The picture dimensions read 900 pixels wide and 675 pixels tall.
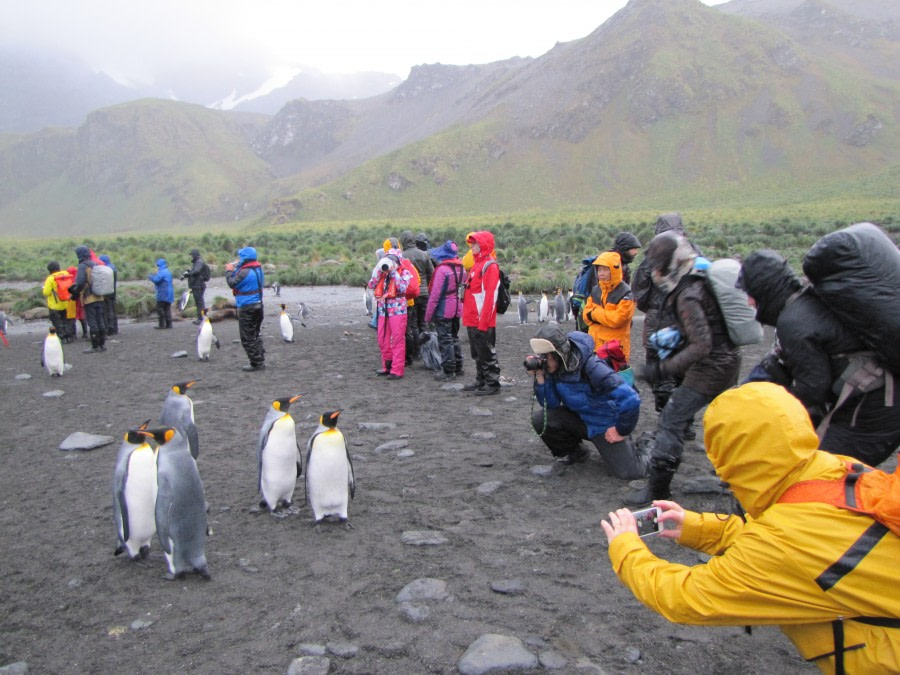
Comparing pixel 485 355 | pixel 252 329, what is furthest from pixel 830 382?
pixel 252 329

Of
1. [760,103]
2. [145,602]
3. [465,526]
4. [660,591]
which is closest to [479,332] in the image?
[465,526]

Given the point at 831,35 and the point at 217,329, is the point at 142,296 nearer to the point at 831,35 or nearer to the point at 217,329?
the point at 217,329

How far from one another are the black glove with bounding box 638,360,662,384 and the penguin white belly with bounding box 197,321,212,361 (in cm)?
790

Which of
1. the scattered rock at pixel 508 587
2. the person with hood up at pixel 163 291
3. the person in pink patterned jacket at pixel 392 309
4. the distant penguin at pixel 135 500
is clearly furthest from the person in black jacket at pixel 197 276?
the scattered rock at pixel 508 587

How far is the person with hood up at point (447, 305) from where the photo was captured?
8117 mm

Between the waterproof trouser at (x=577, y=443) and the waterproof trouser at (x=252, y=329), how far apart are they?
5118 millimetres

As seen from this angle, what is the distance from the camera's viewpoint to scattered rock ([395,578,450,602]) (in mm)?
3414

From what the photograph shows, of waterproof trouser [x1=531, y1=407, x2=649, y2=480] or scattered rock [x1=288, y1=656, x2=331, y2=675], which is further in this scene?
waterproof trouser [x1=531, y1=407, x2=649, y2=480]

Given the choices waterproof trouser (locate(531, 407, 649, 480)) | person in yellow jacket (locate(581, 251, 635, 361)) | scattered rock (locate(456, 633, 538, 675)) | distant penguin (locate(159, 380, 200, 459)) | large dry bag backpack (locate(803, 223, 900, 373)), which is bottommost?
scattered rock (locate(456, 633, 538, 675))

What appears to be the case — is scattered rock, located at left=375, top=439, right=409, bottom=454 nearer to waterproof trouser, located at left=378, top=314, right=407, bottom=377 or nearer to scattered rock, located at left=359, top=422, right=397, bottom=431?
scattered rock, located at left=359, top=422, right=397, bottom=431

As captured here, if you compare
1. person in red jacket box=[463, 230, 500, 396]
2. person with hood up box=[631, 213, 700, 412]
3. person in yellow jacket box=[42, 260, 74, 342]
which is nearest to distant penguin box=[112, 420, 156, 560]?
person with hood up box=[631, 213, 700, 412]

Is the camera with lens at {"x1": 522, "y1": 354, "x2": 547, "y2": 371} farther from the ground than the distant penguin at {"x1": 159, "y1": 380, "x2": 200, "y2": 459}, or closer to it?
A: farther from the ground

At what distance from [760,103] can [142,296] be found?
9741 centimetres

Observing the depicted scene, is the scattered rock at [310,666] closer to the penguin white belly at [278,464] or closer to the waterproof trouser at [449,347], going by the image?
the penguin white belly at [278,464]
